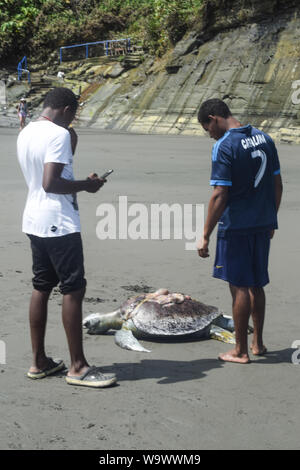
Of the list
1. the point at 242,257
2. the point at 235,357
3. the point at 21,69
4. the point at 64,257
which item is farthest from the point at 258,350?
the point at 21,69

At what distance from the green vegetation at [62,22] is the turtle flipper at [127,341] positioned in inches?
1335

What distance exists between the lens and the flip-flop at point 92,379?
3988 millimetres

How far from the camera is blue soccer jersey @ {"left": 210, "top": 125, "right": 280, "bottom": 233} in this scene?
419 centimetres

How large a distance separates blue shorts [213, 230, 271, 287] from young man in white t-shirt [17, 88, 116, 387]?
997 mm

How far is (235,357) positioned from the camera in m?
4.49

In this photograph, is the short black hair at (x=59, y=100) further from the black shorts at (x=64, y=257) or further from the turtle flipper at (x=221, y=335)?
the turtle flipper at (x=221, y=335)

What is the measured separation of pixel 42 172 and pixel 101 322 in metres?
1.62

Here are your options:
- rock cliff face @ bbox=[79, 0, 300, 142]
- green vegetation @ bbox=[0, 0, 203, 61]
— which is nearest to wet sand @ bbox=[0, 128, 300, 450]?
rock cliff face @ bbox=[79, 0, 300, 142]

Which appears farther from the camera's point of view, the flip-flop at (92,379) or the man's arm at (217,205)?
the man's arm at (217,205)

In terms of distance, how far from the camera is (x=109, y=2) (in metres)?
42.2

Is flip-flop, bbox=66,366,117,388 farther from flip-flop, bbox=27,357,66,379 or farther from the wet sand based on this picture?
flip-flop, bbox=27,357,66,379

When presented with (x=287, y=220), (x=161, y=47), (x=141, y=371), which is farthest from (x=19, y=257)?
(x=161, y=47)

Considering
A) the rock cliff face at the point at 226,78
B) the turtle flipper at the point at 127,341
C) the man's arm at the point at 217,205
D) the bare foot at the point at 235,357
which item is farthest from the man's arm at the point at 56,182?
the rock cliff face at the point at 226,78

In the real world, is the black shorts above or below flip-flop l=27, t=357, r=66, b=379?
above
